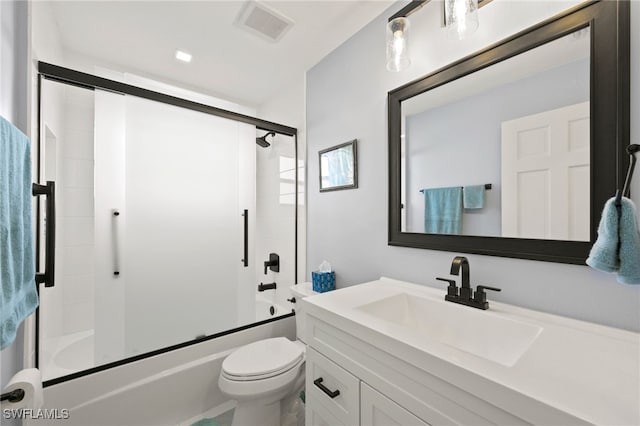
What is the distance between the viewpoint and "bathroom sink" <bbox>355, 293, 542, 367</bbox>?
34.9 inches

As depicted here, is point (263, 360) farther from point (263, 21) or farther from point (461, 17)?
point (263, 21)

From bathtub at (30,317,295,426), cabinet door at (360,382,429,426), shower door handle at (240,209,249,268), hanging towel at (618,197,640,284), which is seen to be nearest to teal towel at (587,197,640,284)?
hanging towel at (618,197,640,284)

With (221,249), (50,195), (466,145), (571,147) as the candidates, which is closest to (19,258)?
(50,195)

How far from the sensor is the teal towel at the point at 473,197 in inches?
44.8

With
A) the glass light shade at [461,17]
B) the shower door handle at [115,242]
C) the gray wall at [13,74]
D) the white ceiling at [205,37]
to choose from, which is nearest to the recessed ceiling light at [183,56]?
the white ceiling at [205,37]

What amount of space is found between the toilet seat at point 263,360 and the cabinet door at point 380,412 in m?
0.69

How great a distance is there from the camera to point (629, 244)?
680mm

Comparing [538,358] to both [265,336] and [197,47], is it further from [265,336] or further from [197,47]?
[197,47]

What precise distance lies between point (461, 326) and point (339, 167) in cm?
117

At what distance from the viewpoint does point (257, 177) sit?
7.38ft

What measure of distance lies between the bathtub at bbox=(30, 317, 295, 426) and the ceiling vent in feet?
6.66

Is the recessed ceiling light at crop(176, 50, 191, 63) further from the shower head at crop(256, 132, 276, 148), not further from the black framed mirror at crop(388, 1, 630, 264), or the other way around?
the black framed mirror at crop(388, 1, 630, 264)

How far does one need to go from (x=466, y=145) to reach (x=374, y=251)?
2.47 feet

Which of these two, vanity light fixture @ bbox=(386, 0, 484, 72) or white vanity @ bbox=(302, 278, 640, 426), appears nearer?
white vanity @ bbox=(302, 278, 640, 426)
